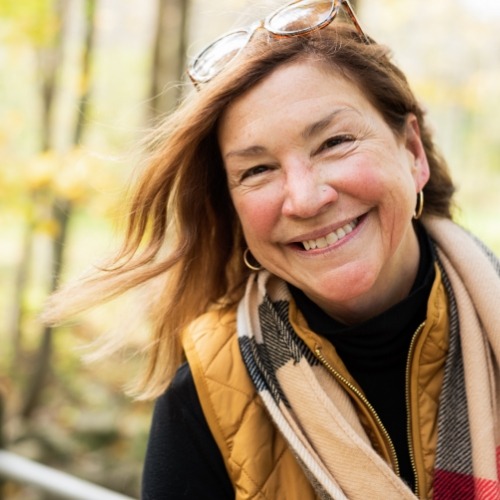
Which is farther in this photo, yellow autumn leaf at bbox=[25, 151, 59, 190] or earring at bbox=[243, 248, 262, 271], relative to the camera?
yellow autumn leaf at bbox=[25, 151, 59, 190]

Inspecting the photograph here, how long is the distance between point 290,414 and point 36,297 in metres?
12.8

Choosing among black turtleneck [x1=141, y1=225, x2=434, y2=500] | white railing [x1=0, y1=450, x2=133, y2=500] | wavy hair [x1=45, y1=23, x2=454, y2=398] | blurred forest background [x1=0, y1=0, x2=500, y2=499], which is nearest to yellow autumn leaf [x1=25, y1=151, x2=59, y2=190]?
blurred forest background [x1=0, y1=0, x2=500, y2=499]

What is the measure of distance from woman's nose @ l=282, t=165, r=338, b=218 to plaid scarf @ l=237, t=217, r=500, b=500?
0.40 meters

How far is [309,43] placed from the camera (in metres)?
1.98

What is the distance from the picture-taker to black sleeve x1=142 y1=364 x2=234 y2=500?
2027mm

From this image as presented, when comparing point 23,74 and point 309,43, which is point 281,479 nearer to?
point 309,43

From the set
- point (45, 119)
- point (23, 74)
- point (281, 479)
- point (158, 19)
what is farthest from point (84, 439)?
point (281, 479)

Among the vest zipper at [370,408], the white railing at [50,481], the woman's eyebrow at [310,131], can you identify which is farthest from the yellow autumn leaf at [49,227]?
the vest zipper at [370,408]

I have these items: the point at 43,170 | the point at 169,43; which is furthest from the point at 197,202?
the point at 43,170

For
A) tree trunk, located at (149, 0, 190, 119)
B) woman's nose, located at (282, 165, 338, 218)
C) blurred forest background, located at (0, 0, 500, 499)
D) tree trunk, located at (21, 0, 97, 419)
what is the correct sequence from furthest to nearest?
tree trunk, located at (21, 0, 97, 419) < blurred forest background, located at (0, 0, 500, 499) < tree trunk, located at (149, 0, 190, 119) < woman's nose, located at (282, 165, 338, 218)

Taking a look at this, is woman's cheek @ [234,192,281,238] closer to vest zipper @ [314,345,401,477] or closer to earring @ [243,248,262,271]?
earring @ [243,248,262,271]

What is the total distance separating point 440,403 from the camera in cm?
195

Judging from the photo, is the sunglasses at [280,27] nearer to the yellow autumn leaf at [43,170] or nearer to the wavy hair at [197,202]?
the wavy hair at [197,202]

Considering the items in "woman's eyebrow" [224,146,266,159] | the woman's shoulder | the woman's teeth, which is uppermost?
"woman's eyebrow" [224,146,266,159]
